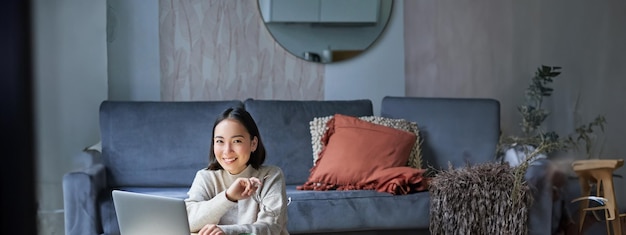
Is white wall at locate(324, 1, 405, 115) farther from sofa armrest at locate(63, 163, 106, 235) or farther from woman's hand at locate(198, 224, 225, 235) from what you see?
woman's hand at locate(198, 224, 225, 235)

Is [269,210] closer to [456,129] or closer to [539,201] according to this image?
[539,201]

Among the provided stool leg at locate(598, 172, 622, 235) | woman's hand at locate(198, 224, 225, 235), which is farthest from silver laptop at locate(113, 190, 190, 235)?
stool leg at locate(598, 172, 622, 235)

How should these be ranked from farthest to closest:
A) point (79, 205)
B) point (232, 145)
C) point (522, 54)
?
point (522, 54) < point (79, 205) < point (232, 145)

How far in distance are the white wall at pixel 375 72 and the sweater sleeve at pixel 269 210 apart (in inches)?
87.1

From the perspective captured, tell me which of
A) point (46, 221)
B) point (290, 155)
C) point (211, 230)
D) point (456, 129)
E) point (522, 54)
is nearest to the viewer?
point (46, 221)

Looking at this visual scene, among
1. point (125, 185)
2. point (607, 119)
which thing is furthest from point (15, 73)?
point (607, 119)

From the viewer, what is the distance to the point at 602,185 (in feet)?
13.0

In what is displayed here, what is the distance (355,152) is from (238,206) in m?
1.60

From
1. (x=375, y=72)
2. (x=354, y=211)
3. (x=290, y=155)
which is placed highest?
(x=375, y=72)

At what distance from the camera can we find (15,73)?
217 millimetres

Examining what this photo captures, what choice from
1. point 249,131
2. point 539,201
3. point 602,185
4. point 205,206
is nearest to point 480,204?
point 539,201

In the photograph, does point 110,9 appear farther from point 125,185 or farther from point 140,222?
point 140,222

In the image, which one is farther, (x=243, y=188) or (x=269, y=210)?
(x=269, y=210)

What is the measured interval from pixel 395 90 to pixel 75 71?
5.48ft
